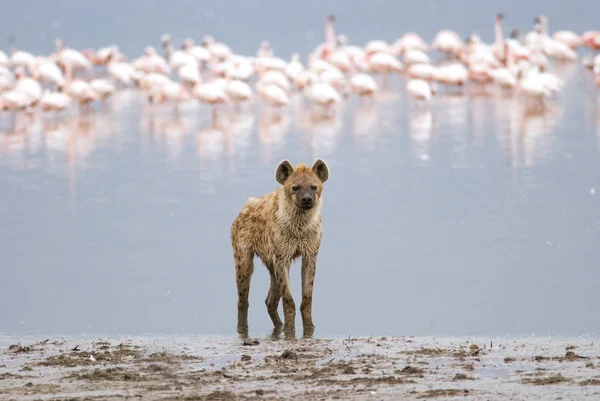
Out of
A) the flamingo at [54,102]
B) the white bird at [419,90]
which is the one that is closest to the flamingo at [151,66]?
the flamingo at [54,102]

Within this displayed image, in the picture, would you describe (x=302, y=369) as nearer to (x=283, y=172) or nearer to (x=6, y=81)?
(x=283, y=172)

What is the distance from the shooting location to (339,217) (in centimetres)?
A: 1202

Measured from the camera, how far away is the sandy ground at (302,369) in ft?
19.9

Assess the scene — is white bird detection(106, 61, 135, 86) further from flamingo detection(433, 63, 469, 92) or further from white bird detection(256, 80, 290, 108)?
flamingo detection(433, 63, 469, 92)

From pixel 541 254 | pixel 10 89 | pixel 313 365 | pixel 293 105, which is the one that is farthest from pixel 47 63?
pixel 313 365

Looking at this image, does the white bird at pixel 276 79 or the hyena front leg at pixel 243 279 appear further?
the white bird at pixel 276 79

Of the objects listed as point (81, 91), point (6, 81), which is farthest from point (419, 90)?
point (6, 81)

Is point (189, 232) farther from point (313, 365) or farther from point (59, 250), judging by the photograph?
point (313, 365)

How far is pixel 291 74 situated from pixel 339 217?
583 inches

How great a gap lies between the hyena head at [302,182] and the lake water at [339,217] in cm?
87

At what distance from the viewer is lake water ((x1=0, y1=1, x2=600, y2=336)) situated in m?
8.72

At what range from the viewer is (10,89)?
24812mm

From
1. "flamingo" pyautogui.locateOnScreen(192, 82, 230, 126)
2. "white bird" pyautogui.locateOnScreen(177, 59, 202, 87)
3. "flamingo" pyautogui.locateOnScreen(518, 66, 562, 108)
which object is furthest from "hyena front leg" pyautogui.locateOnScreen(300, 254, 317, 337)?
"white bird" pyautogui.locateOnScreen(177, 59, 202, 87)

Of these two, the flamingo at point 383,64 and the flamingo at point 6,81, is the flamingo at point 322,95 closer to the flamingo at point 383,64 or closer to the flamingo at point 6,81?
the flamingo at point 383,64
